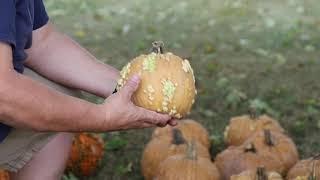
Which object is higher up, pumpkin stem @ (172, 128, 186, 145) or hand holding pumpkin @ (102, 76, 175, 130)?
hand holding pumpkin @ (102, 76, 175, 130)

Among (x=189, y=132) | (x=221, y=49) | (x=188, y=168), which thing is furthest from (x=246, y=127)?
(x=221, y=49)

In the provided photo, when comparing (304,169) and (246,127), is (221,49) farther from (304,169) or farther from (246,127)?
(304,169)

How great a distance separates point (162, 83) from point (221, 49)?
420 centimetres

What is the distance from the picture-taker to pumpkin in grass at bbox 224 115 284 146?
4.12 metres

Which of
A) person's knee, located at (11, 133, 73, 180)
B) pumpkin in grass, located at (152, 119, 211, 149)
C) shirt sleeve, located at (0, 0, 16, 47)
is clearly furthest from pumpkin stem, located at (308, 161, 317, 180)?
shirt sleeve, located at (0, 0, 16, 47)

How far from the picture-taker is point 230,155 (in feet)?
12.3

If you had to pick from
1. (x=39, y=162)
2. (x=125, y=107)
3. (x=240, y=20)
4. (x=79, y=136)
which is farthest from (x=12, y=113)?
(x=240, y=20)

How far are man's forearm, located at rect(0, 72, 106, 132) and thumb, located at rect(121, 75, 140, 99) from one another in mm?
124

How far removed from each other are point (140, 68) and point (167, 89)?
0.46ft

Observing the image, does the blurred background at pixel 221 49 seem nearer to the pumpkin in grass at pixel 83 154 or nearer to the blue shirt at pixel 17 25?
the pumpkin in grass at pixel 83 154

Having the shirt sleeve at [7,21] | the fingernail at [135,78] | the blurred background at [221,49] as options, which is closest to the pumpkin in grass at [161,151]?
the blurred background at [221,49]

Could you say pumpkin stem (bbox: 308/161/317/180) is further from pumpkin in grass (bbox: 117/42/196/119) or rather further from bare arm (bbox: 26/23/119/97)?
bare arm (bbox: 26/23/119/97)

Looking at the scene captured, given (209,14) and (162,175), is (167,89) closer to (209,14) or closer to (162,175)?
(162,175)

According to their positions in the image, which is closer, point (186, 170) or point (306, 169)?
point (306, 169)
